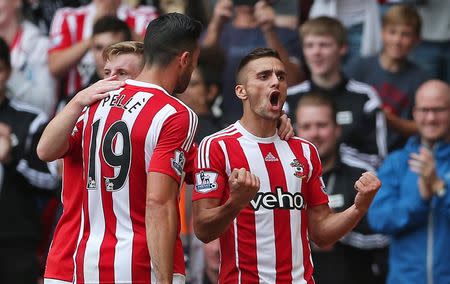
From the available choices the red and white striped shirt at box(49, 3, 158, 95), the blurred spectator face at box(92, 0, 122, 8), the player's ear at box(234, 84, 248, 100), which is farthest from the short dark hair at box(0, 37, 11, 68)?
the player's ear at box(234, 84, 248, 100)

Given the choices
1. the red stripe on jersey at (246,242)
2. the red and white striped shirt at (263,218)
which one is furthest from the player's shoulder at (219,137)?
the red stripe on jersey at (246,242)

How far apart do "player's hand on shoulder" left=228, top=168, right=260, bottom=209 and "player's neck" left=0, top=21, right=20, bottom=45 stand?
17.0 ft

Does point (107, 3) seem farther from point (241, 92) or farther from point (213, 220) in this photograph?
point (213, 220)

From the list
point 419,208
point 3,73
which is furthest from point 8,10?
point 419,208

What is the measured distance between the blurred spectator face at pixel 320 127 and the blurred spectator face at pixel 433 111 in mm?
703

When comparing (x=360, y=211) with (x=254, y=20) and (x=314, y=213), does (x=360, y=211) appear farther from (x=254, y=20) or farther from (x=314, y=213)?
(x=254, y=20)

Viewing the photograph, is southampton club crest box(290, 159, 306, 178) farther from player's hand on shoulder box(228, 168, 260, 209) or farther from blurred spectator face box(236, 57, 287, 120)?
player's hand on shoulder box(228, 168, 260, 209)

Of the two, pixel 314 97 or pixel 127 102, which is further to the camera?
pixel 314 97

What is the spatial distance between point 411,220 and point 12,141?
3358 mm

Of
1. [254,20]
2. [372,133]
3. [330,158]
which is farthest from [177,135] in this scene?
[254,20]

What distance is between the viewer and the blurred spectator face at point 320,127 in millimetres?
9070

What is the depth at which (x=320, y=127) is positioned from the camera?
9109 millimetres

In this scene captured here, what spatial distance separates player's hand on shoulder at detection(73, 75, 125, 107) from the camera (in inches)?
241

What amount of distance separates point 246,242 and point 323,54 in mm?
3610
